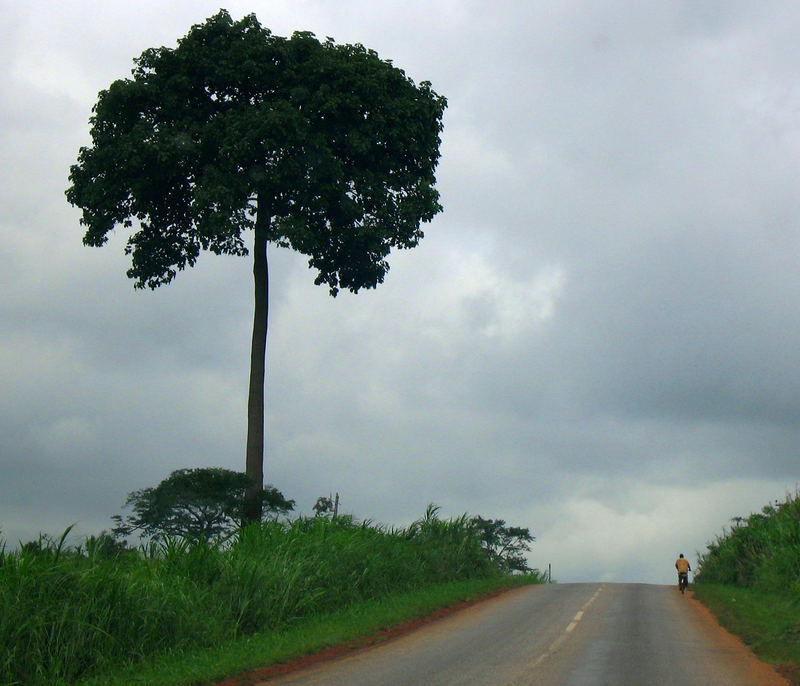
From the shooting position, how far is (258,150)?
1141 inches

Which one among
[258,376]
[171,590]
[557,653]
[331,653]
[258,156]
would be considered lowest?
[331,653]

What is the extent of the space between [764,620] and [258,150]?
1971cm

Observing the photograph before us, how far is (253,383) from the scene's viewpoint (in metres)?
29.7

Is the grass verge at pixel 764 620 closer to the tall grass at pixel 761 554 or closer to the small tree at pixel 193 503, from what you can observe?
the tall grass at pixel 761 554

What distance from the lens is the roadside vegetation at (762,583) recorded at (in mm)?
17469

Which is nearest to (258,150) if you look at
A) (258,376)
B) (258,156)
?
(258,156)

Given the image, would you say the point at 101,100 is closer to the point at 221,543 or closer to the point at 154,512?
the point at 154,512

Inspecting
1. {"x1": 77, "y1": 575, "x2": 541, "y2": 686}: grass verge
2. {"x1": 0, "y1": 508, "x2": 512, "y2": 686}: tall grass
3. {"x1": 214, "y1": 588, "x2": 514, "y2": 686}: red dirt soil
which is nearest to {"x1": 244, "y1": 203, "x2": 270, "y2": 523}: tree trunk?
{"x1": 0, "y1": 508, "x2": 512, "y2": 686}: tall grass

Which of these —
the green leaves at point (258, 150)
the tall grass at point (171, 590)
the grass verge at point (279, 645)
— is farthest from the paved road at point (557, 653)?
the green leaves at point (258, 150)

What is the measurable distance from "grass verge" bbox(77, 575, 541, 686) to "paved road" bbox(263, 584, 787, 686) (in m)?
0.77

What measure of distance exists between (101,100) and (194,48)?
3.59 meters

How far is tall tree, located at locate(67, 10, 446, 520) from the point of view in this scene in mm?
29125

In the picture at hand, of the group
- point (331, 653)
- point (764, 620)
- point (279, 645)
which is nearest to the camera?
point (279, 645)

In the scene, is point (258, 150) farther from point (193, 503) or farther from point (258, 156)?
point (193, 503)
